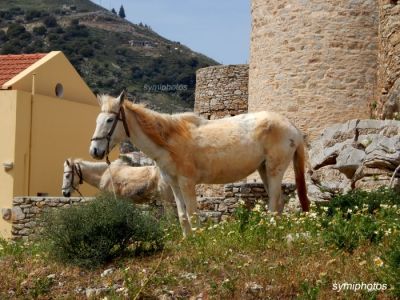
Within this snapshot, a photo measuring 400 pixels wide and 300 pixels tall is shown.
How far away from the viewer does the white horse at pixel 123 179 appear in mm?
14219

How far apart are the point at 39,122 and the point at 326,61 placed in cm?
691

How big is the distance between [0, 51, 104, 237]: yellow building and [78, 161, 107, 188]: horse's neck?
93.1 inches

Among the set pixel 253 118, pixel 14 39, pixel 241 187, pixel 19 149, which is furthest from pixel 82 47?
pixel 253 118

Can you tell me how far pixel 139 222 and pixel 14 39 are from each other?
47614 millimetres

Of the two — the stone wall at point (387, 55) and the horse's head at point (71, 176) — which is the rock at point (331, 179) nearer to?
the stone wall at point (387, 55)

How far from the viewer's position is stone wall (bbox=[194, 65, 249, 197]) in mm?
24047

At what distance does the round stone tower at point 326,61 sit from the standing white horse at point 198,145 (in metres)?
6.39

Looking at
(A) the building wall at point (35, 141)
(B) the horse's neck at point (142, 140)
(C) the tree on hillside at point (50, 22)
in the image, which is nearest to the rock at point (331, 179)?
(B) the horse's neck at point (142, 140)

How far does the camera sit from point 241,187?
46.2 feet

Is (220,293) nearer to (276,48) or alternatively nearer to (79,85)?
(276,48)

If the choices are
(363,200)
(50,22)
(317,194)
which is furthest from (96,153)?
(50,22)

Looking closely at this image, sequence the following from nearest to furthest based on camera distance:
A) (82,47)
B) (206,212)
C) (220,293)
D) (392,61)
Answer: (220,293) < (206,212) < (392,61) < (82,47)

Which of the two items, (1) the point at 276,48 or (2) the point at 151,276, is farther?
(1) the point at 276,48

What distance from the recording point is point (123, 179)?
14.7 m
